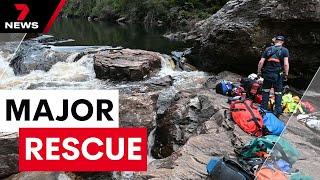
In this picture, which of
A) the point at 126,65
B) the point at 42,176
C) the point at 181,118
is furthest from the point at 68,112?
the point at 126,65

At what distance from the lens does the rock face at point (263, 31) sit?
10242 millimetres

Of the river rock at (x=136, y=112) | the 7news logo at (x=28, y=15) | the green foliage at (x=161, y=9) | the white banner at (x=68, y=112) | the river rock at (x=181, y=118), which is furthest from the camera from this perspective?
the green foliage at (x=161, y=9)

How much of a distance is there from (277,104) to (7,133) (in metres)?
4.74

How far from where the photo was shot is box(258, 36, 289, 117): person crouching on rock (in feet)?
23.4

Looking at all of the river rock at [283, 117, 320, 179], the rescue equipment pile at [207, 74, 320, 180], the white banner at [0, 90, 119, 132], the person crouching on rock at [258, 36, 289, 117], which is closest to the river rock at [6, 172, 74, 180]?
the white banner at [0, 90, 119, 132]

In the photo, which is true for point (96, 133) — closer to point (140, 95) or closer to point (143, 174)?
point (143, 174)

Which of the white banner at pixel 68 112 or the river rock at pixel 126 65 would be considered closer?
the white banner at pixel 68 112

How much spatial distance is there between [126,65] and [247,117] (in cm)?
581

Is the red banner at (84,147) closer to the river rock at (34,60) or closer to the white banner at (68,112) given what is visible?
the white banner at (68,112)

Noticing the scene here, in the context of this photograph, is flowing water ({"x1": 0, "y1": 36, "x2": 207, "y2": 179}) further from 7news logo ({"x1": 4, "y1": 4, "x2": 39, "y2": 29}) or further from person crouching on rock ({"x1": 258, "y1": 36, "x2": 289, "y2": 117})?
7news logo ({"x1": 4, "y1": 4, "x2": 39, "y2": 29})

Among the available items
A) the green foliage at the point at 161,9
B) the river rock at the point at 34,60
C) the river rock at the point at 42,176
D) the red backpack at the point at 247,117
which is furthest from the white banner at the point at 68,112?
the green foliage at the point at 161,9

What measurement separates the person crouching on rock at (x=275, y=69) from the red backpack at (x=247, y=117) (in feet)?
1.68

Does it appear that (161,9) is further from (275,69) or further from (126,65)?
(275,69)

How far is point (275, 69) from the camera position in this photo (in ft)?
24.0
